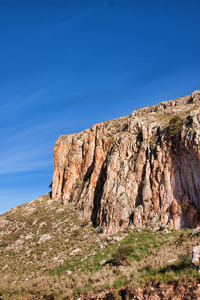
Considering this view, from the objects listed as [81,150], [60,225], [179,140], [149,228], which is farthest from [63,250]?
[81,150]

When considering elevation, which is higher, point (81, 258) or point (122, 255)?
point (122, 255)

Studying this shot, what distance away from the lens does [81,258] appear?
27531 millimetres

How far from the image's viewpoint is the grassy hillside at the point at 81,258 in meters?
12.2

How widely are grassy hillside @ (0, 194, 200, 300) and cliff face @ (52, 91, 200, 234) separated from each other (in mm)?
2959

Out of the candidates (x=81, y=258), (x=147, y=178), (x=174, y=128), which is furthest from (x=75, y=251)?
(x=174, y=128)

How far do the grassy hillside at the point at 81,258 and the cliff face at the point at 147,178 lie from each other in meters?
2.96

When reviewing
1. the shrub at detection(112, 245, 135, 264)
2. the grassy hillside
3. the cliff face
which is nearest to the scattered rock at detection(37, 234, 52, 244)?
the grassy hillside

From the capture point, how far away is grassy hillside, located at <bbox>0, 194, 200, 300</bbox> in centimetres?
1218

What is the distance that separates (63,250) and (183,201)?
2097 centimetres

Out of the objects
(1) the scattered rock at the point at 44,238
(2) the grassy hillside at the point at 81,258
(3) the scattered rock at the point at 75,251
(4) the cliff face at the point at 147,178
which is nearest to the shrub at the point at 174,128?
(4) the cliff face at the point at 147,178

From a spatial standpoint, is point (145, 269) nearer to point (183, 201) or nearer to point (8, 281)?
point (183, 201)

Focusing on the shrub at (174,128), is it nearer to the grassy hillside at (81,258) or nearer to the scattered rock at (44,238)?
the grassy hillside at (81,258)

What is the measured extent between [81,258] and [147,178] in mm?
16675

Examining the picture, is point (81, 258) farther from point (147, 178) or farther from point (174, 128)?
point (174, 128)
